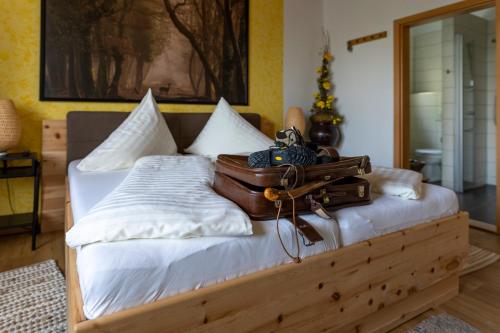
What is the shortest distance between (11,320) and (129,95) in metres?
1.92

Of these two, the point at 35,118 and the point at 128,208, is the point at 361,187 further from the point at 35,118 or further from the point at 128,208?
the point at 35,118

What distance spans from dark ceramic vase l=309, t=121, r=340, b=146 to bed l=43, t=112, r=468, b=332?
2.14 metres

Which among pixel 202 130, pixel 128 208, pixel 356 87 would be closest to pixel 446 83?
pixel 356 87

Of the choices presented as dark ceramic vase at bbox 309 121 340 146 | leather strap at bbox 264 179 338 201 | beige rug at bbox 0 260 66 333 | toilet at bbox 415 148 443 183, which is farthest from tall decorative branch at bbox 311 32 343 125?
beige rug at bbox 0 260 66 333

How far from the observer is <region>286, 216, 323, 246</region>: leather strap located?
1015 mm

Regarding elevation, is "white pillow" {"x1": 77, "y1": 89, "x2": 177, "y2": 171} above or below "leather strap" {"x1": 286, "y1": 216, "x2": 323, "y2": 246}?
above

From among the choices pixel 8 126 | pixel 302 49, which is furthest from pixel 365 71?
pixel 8 126

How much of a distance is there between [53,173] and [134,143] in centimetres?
85

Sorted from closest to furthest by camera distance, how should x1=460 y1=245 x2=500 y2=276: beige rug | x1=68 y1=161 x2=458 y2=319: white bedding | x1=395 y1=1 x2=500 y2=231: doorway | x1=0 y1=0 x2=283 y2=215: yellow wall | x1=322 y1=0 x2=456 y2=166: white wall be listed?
x1=68 y1=161 x2=458 y2=319: white bedding → x1=460 y1=245 x2=500 y2=276: beige rug → x1=0 y1=0 x2=283 y2=215: yellow wall → x1=322 y1=0 x2=456 y2=166: white wall → x1=395 y1=1 x2=500 y2=231: doorway

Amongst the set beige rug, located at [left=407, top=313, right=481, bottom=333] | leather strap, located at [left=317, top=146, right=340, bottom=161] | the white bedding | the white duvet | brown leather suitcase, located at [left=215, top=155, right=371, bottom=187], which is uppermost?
leather strap, located at [left=317, top=146, right=340, bottom=161]

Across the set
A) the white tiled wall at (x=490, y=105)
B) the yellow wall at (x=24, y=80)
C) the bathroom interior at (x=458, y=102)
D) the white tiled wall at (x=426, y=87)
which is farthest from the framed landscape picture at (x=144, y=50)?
the white tiled wall at (x=490, y=105)

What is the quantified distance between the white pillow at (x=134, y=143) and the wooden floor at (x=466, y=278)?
26.0 inches

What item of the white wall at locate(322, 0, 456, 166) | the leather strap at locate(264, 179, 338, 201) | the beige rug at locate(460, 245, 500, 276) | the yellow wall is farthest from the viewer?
the white wall at locate(322, 0, 456, 166)

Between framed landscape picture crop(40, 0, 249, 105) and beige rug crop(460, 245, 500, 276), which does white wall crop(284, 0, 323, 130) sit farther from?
beige rug crop(460, 245, 500, 276)
